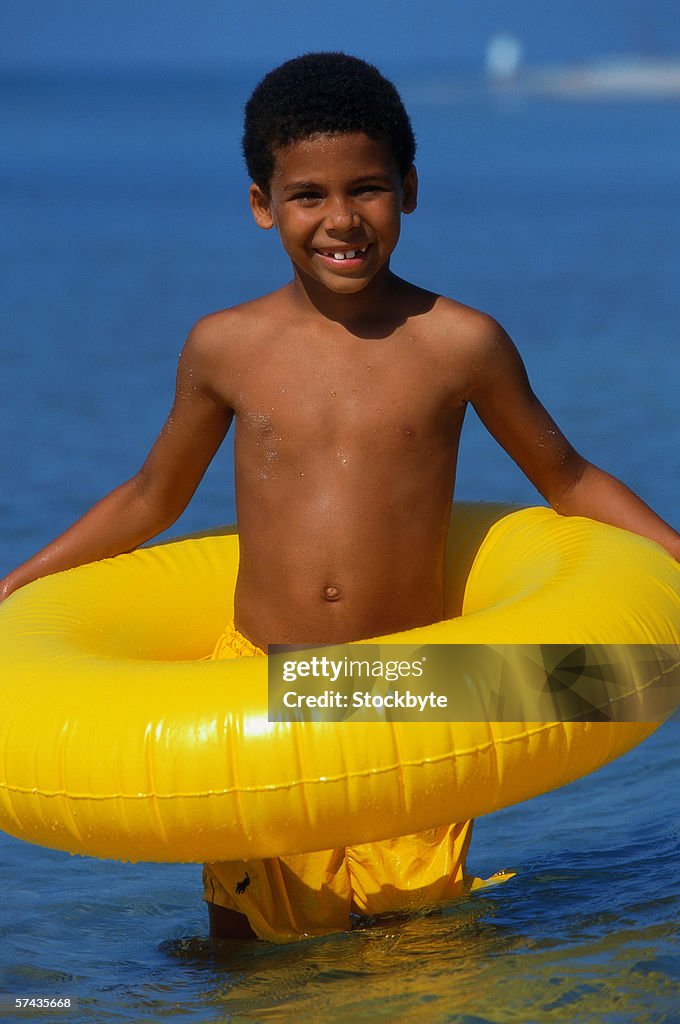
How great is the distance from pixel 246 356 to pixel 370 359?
233mm

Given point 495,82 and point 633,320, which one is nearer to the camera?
point 633,320

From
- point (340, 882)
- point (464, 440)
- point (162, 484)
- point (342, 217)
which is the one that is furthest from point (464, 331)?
point (464, 440)

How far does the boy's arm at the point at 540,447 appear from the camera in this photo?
8.86ft

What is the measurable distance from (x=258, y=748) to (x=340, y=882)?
661mm

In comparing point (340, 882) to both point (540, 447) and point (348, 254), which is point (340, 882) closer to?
point (540, 447)

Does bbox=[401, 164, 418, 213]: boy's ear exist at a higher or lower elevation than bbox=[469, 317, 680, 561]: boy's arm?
higher

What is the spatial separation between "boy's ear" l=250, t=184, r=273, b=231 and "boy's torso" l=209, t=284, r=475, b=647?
137 mm

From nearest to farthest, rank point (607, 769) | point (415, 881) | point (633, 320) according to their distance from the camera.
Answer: point (415, 881) → point (607, 769) → point (633, 320)

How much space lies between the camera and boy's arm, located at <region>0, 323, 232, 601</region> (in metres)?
2.86

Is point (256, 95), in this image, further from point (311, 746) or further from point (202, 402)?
point (311, 746)

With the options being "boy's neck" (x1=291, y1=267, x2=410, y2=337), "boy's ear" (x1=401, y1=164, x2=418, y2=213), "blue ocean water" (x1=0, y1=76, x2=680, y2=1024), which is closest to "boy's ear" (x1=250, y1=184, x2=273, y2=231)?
"boy's neck" (x1=291, y1=267, x2=410, y2=337)

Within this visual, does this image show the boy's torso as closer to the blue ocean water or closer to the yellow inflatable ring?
the yellow inflatable ring

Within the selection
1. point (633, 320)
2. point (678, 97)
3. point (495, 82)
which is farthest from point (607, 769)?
point (495, 82)

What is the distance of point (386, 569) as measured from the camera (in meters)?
2.75
